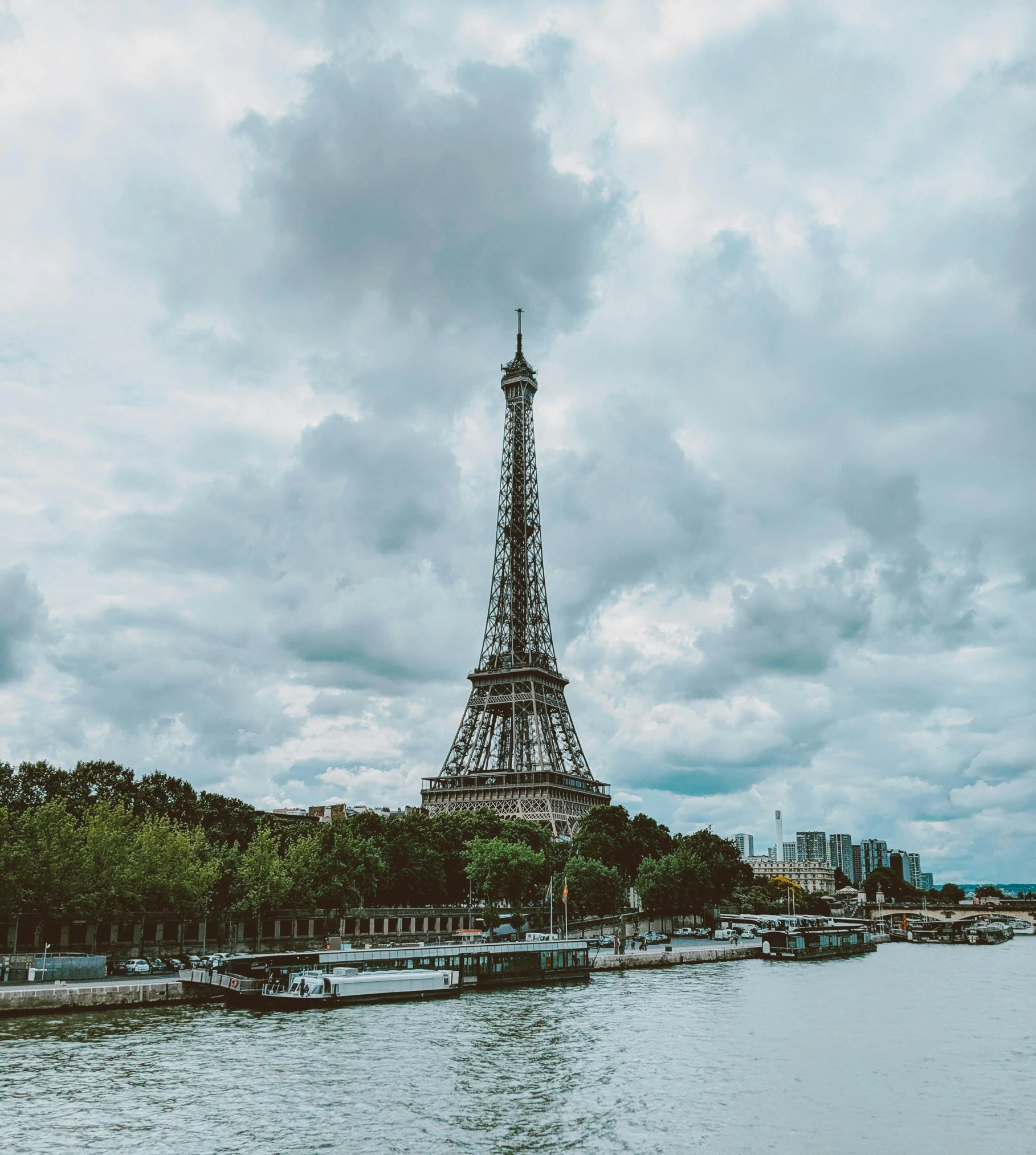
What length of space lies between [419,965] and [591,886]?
45797mm

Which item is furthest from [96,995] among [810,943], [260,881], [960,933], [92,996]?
[960,933]

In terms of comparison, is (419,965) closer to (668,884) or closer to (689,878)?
(668,884)

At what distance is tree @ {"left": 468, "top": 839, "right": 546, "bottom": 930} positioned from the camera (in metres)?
105

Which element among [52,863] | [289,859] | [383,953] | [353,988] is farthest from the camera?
[289,859]

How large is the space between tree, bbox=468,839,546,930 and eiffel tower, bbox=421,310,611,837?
27.0 meters

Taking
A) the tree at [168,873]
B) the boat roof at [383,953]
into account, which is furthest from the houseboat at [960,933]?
the tree at [168,873]

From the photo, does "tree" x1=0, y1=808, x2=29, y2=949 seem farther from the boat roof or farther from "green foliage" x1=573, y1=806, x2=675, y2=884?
"green foliage" x1=573, y1=806, x2=675, y2=884

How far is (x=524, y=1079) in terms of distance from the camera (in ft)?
129

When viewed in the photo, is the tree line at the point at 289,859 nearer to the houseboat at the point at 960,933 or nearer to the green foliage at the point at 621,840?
the green foliage at the point at 621,840

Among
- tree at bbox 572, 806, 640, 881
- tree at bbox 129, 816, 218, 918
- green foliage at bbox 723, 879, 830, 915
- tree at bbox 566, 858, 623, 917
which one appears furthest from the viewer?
green foliage at bbox 723, 879, 830, 915

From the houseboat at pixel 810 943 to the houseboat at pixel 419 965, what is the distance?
31945mm

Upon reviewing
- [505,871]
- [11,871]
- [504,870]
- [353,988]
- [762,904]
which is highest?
[504,870]

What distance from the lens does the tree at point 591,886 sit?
109 metres

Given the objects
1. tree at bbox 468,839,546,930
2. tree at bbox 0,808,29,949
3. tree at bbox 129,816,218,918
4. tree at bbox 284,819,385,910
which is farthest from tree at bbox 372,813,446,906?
tree at bbox 0,808,29,949
